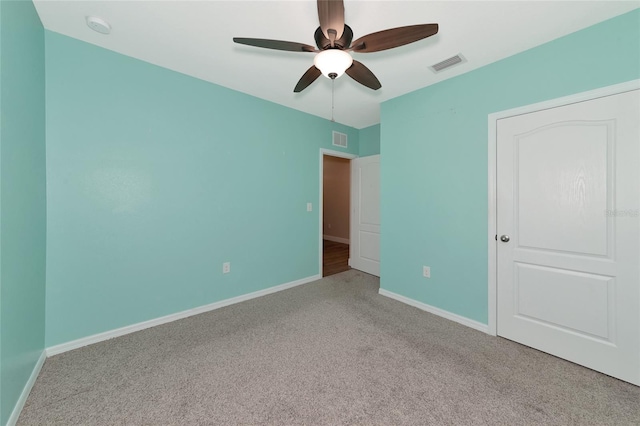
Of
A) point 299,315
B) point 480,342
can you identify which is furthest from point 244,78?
point 480,342

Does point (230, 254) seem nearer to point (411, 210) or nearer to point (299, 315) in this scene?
point (299, 315)

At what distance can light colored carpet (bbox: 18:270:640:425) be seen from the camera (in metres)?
1.38

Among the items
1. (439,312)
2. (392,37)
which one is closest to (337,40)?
(392,37)

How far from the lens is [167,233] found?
2.42m

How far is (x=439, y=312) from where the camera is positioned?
262 centimetres

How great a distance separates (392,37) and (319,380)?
2239 mm

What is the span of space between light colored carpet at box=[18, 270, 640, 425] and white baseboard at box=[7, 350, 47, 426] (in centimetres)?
3

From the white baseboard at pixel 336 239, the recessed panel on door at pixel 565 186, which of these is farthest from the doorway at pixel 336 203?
the recessed panel on door at pixel 565 186

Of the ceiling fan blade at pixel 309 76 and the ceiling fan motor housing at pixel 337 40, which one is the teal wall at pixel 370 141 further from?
the ceiling fan motor housing at pixel 337 40

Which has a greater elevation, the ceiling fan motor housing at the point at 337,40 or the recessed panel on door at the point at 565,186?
the ceiling fan motor housing at the point at 337,40

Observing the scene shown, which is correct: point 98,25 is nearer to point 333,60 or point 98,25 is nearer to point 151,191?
point 151,191

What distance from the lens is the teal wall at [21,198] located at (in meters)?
1.29

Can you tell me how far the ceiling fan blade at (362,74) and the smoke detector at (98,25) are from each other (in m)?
1.84

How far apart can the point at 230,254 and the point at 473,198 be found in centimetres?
270
